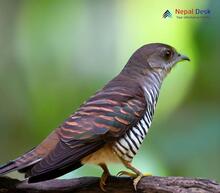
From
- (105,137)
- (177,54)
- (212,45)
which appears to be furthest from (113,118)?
(212,45)

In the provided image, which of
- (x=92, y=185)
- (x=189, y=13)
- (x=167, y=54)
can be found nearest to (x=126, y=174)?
(x=92, y=185)

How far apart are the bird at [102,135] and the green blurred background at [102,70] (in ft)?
1.08

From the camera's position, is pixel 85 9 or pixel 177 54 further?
pixel 85 9

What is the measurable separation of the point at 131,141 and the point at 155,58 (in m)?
0.53

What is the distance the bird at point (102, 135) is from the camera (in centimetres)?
269

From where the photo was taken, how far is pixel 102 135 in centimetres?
274

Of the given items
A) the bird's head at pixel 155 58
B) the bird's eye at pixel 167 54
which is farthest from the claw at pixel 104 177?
the bird's eye at pixel 167 54

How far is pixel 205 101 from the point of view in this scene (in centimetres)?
343

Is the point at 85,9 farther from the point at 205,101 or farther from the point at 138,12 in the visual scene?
the point at 205,101

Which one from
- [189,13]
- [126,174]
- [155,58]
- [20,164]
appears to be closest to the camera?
[20,164]

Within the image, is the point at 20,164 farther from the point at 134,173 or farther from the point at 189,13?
the point at 189,13

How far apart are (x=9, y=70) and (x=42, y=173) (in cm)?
110

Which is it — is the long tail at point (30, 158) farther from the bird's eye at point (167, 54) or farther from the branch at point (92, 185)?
the bird's eye at point (167, 54)

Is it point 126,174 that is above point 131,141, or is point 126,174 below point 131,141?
below
